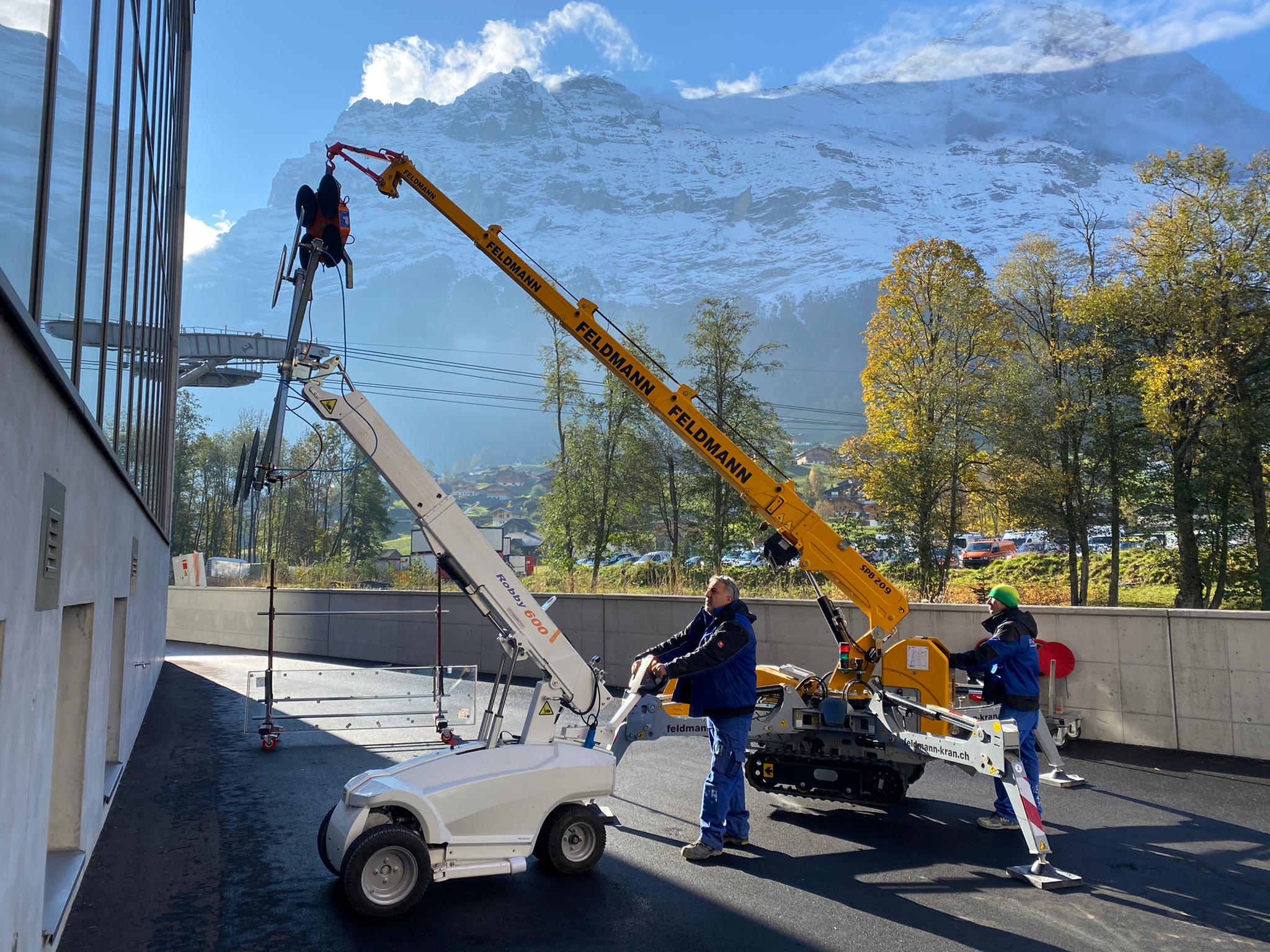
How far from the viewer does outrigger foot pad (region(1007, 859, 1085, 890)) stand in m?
5.56

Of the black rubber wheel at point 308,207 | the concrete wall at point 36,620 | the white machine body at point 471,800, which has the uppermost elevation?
the black rubber wheel at point 308,207

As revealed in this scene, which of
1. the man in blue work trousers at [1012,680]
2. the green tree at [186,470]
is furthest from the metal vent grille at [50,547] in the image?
the green tree at [186,470]

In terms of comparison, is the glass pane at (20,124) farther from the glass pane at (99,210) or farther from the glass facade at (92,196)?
the glass pane at (99,210)

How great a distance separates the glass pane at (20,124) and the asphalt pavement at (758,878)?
143 inches

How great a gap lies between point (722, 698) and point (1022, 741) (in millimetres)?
2588

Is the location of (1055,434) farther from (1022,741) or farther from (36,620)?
(36,620)

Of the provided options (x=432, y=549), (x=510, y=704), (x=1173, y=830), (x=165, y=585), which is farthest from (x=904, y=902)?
(x=165, y=585)

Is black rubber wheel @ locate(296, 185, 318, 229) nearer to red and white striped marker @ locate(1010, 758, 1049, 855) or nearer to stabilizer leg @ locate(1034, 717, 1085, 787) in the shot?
red and white striped marker @ locate(1010, 758, 1049, 855)

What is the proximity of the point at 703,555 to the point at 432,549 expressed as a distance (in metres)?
24.8

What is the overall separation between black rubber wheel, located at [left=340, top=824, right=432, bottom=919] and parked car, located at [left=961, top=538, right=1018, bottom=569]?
34.9 metres

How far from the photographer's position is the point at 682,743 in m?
10.6

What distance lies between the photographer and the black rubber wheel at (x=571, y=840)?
565 cm

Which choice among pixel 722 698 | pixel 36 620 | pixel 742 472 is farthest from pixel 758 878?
pixel 742 472

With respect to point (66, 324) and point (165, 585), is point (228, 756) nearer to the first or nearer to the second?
point (66, 324)
